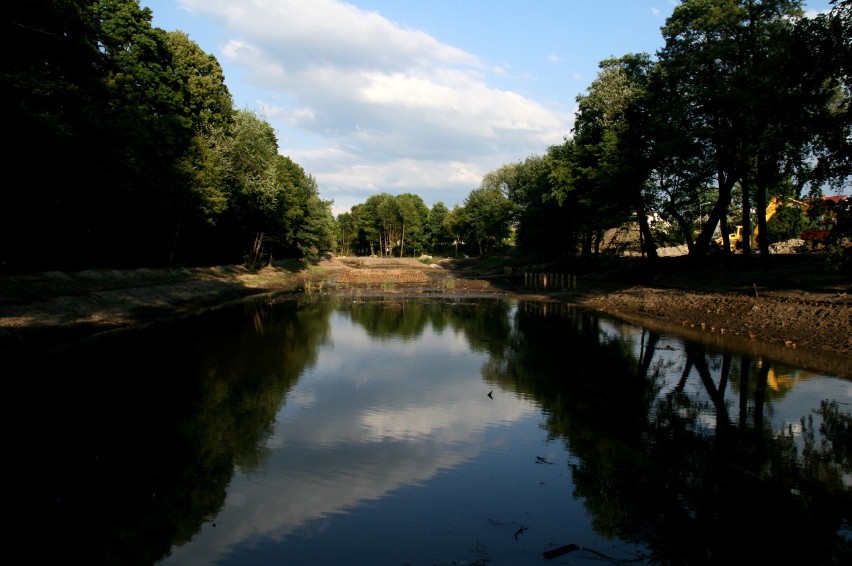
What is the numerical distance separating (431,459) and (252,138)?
157 feet

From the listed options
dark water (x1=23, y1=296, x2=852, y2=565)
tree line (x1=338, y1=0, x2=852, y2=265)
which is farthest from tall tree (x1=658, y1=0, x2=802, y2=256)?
dark water (x1=23, y1=296, x2=852, y2=565)

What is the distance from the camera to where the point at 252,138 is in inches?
2035

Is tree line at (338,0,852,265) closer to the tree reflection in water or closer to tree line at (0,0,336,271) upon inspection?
the tree reflection in water

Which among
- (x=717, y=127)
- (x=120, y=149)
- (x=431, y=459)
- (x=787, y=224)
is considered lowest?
(x=431, y=459)

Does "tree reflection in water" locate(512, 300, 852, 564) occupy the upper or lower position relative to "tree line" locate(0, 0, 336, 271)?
lower

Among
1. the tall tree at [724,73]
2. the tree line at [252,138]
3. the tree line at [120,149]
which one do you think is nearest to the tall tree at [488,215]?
the tree line at [252,138]

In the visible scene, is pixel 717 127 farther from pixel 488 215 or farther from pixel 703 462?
pixel 488 215

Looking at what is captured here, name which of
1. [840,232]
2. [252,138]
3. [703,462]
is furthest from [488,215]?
[703,462]

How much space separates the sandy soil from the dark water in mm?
3301

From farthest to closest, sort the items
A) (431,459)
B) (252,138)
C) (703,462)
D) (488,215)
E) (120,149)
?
(488,215) → (252,138) → (120,149) → (431,459) → (703,462)

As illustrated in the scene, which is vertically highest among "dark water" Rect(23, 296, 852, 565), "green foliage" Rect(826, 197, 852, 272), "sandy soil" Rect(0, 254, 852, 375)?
"green foliage" Rect(826, 197, 852, 272)

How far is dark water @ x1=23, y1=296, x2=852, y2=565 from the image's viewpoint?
24.1 ft

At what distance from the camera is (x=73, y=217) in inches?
1366

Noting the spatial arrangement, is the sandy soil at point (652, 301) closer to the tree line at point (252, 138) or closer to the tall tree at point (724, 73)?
the tree line at point (252, 138)
